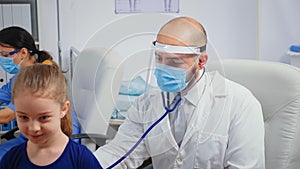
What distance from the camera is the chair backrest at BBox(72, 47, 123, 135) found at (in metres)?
0.98

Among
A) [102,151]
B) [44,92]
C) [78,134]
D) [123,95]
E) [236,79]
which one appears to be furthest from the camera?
[78,134]

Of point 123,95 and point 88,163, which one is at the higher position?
point 123,95

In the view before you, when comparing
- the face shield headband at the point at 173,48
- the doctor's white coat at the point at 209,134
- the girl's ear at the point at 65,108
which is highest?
the face shield headband at the point at 173,48

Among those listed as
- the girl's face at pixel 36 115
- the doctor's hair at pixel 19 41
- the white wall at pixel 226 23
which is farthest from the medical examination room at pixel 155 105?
the white wall at pixel 226 23

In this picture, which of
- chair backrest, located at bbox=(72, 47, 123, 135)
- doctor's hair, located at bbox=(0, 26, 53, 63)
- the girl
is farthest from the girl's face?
doctor's hair, located at bbox=(0, 26, 53, 63)

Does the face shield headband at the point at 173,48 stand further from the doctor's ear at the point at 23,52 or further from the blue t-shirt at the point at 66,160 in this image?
the doctor's ear at the point at 23,52

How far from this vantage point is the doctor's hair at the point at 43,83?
87 centimetres

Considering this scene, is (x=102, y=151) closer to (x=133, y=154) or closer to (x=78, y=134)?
(x=133, y=154)

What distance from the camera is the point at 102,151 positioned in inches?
45.8

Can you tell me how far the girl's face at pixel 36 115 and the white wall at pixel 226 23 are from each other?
1.24 m

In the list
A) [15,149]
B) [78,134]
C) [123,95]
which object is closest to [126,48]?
[123,95]

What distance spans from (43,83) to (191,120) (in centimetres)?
48

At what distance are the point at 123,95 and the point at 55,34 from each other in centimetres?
217

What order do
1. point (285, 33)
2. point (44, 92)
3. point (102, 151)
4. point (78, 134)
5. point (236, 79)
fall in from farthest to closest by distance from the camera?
1. point (285, 33)
2. point (78, 134)
3. point (236, 79)
4. point (102, 151)
5. point (44, 92)
